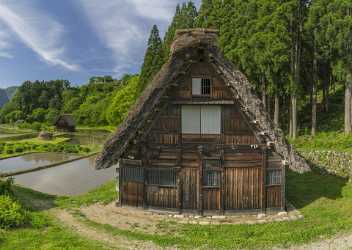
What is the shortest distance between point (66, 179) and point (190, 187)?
12.0m

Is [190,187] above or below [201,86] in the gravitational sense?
below

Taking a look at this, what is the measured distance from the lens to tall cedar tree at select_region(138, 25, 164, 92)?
41.2m

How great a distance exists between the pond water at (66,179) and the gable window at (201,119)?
850cm

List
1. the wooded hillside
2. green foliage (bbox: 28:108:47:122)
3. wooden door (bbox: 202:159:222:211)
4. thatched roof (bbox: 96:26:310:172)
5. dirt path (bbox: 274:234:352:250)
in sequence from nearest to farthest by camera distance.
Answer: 1. dirt path (bbox: 274:234:352:250)
2. thatched roof (bbox: 96:26:310:172)
3. wooden door (bbox: 202:159:222:211)
4. the wooded hillside
5. green foliage (bbox: 28:108:47:122)

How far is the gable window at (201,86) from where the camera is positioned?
43.8ft

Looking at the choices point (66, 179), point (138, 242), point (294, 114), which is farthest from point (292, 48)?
point (138, 242)

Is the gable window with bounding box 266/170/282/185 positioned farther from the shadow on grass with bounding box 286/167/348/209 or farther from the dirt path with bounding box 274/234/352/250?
the dirt path with bounding box 274/234/352/250

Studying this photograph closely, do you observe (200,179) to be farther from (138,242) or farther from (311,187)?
(311,187)

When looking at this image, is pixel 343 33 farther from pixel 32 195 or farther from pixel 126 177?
pixel 32 195

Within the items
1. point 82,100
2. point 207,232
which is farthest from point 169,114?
point 82,100

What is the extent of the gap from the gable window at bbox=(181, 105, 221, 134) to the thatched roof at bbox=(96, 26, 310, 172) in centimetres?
113

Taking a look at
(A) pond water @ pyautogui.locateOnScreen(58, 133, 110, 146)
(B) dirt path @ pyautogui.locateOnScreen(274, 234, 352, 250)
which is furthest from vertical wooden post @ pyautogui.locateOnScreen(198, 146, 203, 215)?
(A) pond water @ pyautogui.locateOnScreen(58, 133, 110, 146)

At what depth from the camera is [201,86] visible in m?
13.4

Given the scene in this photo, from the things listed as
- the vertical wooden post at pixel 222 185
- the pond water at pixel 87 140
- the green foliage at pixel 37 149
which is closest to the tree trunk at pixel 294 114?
the vertical wooden post at pixel 222 185
